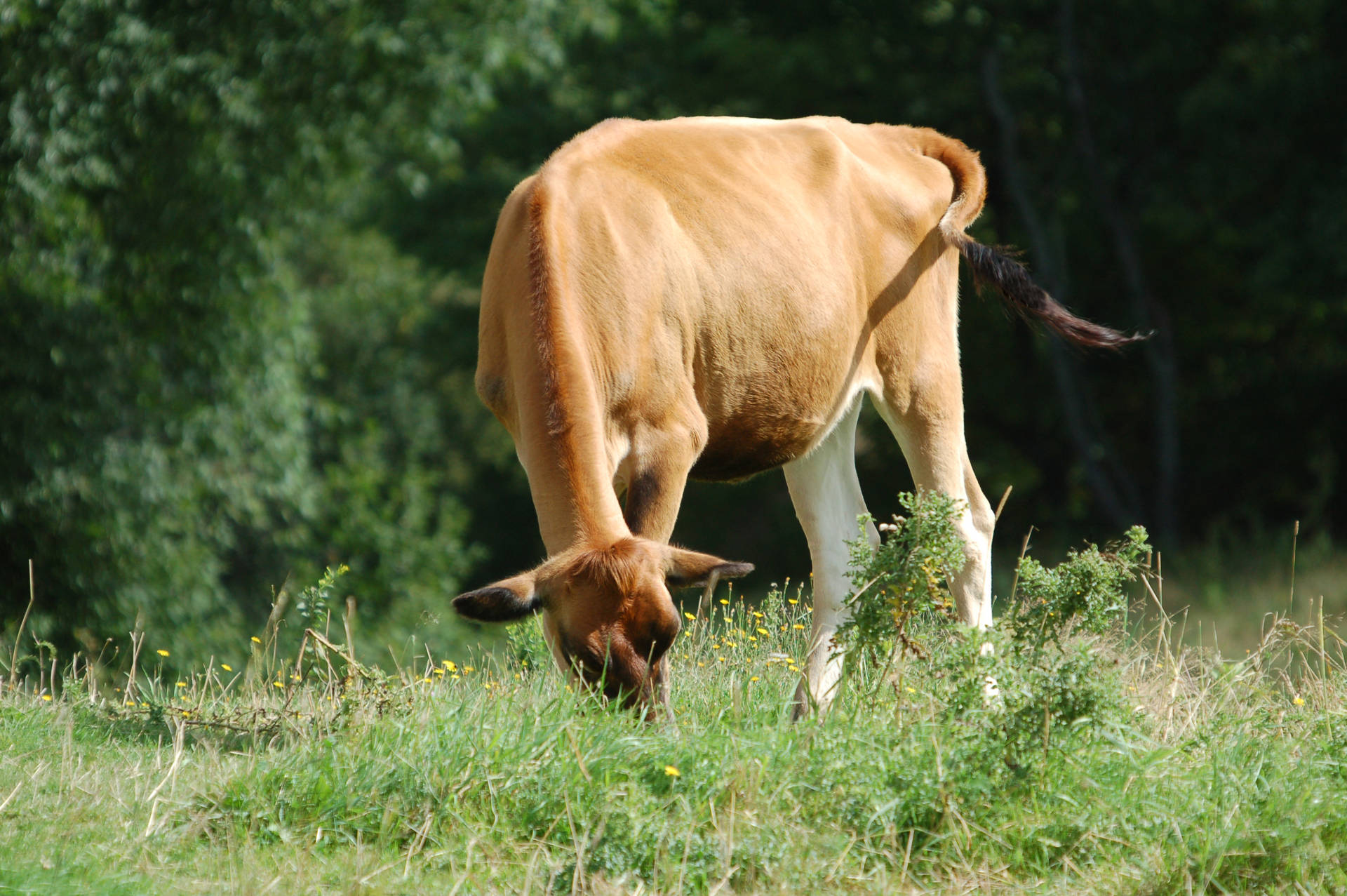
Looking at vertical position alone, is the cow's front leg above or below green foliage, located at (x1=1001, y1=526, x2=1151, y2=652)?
above

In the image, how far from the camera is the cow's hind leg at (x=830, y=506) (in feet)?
20.8

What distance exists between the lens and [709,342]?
5320 mm

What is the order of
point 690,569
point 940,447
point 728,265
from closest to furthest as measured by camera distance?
point 690,569, point 728,265, point 940,447

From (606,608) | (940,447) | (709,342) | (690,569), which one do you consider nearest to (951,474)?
(940,447)

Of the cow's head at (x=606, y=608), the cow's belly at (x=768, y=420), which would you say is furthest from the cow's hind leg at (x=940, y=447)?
the cow's head at (x=606, y=608)

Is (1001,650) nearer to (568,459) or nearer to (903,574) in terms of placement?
(903,574)

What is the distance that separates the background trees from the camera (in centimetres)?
1150

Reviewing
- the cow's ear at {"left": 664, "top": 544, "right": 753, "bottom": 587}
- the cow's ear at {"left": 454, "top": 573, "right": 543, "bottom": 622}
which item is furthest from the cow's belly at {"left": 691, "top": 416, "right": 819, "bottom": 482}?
the cow's ear at {"left": 454, "top": 573, "right": 543, "bottom": 622}

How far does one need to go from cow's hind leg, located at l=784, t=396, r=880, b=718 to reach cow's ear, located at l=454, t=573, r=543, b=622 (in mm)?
2299

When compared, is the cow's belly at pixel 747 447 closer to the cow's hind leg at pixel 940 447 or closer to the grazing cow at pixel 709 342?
the grazing cow at pixel 709 342

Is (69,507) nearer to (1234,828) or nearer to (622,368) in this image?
(622,368)

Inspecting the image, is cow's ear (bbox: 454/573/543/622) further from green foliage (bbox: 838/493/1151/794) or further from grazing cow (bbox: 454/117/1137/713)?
green foliage (bbox: 838/493/1151/794)

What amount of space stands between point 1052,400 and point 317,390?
32.1ft

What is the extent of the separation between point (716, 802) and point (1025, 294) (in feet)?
10.2
